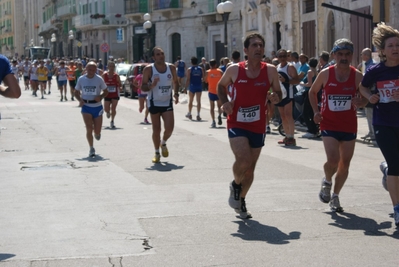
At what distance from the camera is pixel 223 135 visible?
60.6ft

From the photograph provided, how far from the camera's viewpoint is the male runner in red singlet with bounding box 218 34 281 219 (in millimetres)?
8344

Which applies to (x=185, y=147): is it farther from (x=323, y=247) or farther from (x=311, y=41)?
(x=311, y=41)

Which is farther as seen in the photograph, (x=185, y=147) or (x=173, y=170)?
A: (x=185, y=147)

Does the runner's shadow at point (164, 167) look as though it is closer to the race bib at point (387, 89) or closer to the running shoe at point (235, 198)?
the running shoe at point (235, 198)

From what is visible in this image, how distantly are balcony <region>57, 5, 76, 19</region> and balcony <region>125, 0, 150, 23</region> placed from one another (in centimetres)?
1927

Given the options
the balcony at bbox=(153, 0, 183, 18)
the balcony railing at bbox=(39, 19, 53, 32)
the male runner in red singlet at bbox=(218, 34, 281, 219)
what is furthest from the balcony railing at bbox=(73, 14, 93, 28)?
the male runner in red singlet at bbox=(218, 34, 281, 219)

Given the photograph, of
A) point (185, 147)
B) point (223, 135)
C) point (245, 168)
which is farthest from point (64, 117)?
point (245, 168)

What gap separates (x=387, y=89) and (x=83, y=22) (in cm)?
6907

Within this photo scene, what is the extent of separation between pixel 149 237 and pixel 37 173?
205 inches

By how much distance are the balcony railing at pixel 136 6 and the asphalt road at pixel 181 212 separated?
45.0 metres

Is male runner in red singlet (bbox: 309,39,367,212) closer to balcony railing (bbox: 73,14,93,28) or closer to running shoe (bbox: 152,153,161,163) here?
running shoe (bbox: 152,153,161,163)

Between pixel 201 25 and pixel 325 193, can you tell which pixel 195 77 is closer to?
pixel 325 193

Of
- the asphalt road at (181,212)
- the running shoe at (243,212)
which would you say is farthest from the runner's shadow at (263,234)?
the running shoe at (243,212)

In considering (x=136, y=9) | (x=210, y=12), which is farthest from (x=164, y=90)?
(x=136, y=9)
